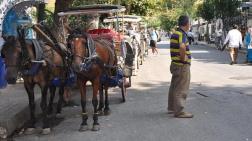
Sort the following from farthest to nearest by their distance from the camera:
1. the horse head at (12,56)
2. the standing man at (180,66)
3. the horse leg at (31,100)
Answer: the standing man at (180,66), the horse leg at (31,100), the horse head at (12,56)

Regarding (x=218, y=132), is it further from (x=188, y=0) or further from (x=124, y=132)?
(x=188, y=0)

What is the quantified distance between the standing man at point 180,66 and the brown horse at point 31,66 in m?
→ 2.31

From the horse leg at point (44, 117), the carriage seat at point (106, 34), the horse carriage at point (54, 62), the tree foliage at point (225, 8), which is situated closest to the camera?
the horse carriage at point (54, 62)

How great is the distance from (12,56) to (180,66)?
11.7ft

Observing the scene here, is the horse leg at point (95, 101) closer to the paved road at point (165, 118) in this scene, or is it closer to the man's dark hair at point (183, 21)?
the paved road at point (165, 118)

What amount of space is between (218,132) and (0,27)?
25.3 feet

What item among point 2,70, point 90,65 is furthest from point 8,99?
point 90,65

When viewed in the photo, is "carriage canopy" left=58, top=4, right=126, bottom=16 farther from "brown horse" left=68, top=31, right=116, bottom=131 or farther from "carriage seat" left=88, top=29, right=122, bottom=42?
"brown horse" left=68, top=31, right=116, bottom=131

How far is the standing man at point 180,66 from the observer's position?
10555mm

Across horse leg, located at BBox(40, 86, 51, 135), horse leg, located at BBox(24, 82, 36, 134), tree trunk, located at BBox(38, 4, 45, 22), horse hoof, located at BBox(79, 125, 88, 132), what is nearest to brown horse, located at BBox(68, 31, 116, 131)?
horse hoof, located at BBox(79, 125, 88, 132)

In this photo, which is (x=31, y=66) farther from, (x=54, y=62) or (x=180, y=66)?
(x=180, y=66)

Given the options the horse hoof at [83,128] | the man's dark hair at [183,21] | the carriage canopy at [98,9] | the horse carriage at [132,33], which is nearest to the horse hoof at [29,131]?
the horse hoof at [83,128]

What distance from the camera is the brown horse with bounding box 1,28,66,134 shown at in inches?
346

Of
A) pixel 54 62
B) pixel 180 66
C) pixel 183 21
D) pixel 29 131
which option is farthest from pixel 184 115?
pixel 29 131
